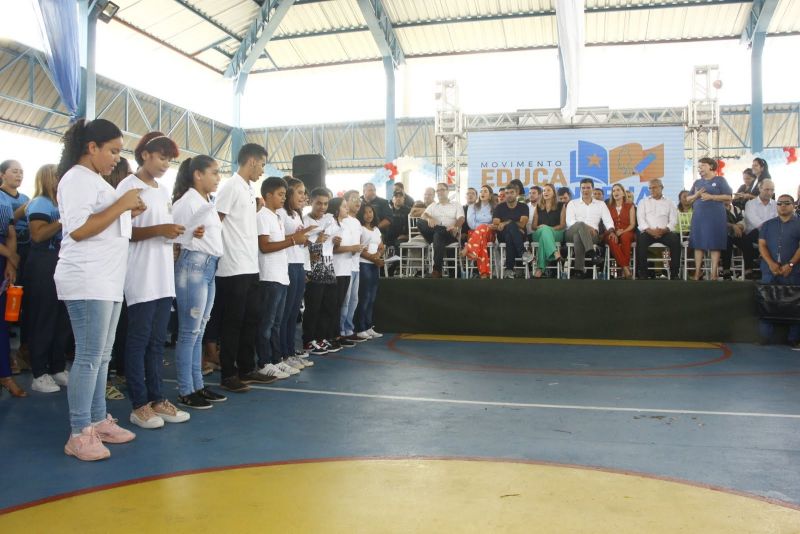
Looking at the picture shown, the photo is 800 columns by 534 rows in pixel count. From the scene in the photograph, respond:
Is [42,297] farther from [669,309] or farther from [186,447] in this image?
[669,309]

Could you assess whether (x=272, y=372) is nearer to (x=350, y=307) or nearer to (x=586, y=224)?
(x=350, y=307)

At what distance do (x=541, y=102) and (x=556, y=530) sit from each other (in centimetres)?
1858

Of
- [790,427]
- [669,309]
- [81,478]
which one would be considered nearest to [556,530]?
[81,478]

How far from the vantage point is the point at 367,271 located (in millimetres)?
7078

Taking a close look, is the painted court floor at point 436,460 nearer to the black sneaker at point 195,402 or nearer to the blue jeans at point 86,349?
the black sneaker at point 195,402

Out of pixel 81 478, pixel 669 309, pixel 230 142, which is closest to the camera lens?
→ pixel 81 478

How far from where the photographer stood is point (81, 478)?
2650mm

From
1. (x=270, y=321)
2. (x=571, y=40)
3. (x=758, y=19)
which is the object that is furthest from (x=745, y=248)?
(x=758, y=19)

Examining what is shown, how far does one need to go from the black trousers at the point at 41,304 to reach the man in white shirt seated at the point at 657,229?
254 inches

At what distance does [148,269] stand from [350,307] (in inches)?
143

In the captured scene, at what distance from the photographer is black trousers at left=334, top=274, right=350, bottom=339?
6.19m

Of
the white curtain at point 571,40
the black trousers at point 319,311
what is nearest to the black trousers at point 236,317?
the black trousers at point 319,311

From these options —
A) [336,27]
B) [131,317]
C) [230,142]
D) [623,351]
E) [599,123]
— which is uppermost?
[336,27]

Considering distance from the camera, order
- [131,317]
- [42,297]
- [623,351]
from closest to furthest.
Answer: [131,317], [42,297], [623,351]
